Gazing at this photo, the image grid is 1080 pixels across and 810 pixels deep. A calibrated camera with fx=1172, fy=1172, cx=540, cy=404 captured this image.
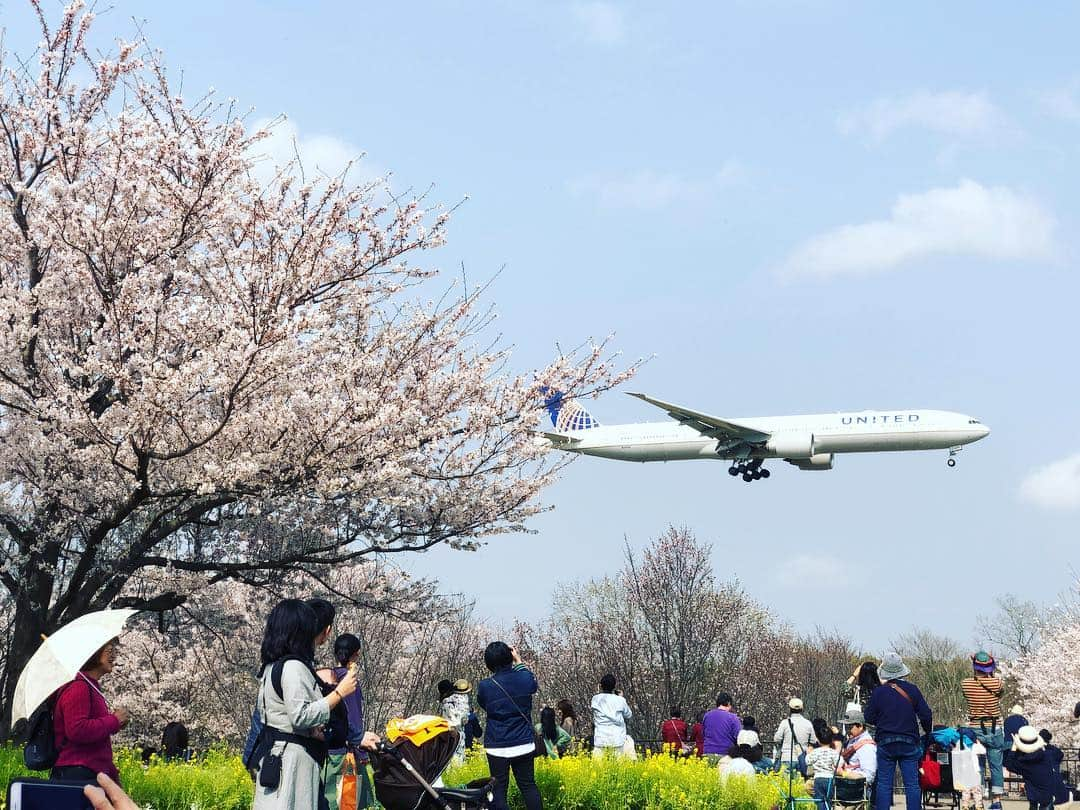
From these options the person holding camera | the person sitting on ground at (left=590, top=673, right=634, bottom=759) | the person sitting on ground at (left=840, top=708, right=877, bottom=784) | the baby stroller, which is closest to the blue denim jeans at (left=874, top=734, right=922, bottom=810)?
the person sitting on ground at (left=840, top=708, right=877, bottom=784)

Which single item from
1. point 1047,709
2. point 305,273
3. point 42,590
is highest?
point 305,273

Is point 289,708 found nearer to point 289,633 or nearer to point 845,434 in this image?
point 289,633

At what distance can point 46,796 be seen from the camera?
530 cm

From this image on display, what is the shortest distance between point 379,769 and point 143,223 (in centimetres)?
960

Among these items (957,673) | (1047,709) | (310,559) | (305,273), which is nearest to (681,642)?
(1047,709)

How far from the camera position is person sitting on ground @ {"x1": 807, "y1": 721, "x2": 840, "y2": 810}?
1271cm

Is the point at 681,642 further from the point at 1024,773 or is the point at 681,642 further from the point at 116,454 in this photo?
the point at 116,454

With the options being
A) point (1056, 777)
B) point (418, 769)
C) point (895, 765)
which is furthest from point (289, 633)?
point (1056, 777)

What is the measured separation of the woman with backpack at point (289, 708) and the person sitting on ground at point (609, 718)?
760 cm

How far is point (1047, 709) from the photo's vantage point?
3972 centimetres

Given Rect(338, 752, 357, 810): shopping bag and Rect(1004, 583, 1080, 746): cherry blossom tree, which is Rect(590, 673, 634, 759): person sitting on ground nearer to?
Rect(338, 752, 357, 810): shopping bag

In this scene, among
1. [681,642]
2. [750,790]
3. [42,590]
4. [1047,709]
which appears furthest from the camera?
[1047,709]

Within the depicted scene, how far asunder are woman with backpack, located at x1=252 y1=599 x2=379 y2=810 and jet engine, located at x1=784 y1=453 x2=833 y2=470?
43904mm

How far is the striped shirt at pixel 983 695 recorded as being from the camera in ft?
46.1
